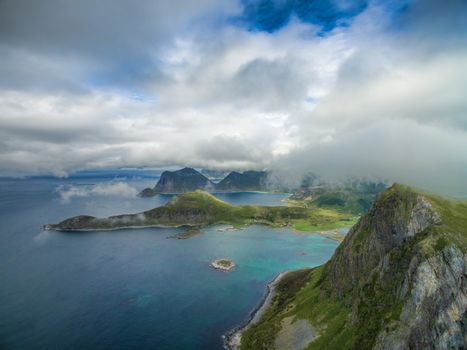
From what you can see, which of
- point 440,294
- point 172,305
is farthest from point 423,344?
point 172,305

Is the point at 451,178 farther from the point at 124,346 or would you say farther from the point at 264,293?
the point at 124,346

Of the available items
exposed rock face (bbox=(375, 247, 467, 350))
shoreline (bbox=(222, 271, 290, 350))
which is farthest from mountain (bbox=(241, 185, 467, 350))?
shoreline (bbox=(222, 271, 290, 350))

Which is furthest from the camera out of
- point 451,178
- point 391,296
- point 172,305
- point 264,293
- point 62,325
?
point 451,178

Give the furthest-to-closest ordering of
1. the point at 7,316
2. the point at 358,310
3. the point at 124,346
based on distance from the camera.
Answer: the point at 7,316
the point at 124,346
the point at 358,310

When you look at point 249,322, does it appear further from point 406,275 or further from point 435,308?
point 435,308

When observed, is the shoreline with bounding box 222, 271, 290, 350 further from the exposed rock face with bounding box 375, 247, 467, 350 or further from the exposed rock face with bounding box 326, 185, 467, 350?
the exposed rock face with bounding box 375, 247, 467, 350

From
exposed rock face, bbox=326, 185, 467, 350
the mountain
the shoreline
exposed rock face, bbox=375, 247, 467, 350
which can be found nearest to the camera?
exposed rock face, bbox=375, 247, 467, 350

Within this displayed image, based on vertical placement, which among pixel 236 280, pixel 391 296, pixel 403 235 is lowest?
pixel 236 280

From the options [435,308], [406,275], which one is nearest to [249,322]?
[406,275]
